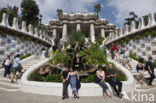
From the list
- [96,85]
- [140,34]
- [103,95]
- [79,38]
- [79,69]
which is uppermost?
[140,34]

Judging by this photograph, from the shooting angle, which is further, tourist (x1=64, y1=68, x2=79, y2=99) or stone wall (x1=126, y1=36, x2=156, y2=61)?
stone wall (x1=126, y1=36, x2=156, y2=61)

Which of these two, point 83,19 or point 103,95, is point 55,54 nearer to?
point 103,95

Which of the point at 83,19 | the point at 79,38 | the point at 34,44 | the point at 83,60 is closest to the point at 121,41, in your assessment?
the point at 79,38

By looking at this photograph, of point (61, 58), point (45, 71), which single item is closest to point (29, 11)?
point (61, 58)

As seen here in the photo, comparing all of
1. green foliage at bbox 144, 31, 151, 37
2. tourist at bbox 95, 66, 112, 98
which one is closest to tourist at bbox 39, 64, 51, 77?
tourist at bbox 95, 66, 112, 98

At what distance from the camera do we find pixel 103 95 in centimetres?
473

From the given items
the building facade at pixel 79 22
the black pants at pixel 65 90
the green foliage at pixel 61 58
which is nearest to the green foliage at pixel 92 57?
the green foliage at pixel 61 58

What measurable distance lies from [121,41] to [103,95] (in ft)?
40.6

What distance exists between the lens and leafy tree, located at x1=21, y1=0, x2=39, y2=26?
28.3m

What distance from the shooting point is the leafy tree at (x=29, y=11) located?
1112 inches

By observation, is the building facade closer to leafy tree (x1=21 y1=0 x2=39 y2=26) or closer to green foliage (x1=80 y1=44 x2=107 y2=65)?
leafy tree (x1=21 y1=0 x2=39 y2=26)

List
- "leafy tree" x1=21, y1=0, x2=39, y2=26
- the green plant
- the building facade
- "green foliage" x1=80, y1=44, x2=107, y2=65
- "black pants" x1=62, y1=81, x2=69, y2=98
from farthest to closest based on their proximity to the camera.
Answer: the building facade, "leafy tree" x1=21, y1=0, x2=39, y2=26, the green plant, "green foliage" x1=80, y1=44, x2=107, y2=65, "black pants" x1=62, y1=81, x2=69, y2=98

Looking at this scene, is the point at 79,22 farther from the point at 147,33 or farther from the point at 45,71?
the point at 45,71

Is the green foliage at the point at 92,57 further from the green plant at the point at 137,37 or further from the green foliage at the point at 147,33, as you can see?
A: the green plant at the point at 137,37
